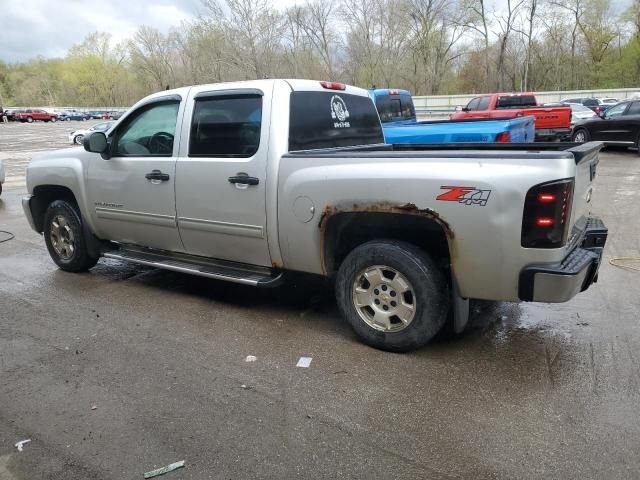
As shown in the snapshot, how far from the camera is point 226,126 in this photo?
4480 millimetres

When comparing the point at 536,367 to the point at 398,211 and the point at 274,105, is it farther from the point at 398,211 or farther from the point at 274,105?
the point at 274,105

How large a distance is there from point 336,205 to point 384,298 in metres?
0.75

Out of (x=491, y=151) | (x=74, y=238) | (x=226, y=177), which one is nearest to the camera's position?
(x=491, y=151)

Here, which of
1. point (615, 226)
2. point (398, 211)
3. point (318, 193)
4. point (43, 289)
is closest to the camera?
point (398, 211)

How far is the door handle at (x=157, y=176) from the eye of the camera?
4777mm

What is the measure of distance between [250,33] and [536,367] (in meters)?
45.9

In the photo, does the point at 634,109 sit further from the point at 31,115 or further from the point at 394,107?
the point at 31,115

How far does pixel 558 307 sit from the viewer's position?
4711 millimetres

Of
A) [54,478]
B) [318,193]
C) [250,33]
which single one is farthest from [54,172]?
[250,33]

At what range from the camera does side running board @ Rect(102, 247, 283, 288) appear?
4.35 metres

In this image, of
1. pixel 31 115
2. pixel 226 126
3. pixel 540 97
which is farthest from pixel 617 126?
pixel 31 115

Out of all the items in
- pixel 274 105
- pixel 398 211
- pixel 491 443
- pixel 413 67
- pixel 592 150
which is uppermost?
pixel 413 67

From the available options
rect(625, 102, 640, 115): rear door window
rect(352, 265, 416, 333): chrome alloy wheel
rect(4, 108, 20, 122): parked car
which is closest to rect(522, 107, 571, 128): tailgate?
rect(625, 102, 640, 115): rear door window

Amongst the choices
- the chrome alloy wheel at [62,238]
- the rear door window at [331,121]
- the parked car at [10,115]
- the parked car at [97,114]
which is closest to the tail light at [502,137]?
the rear door window at [331,121]
